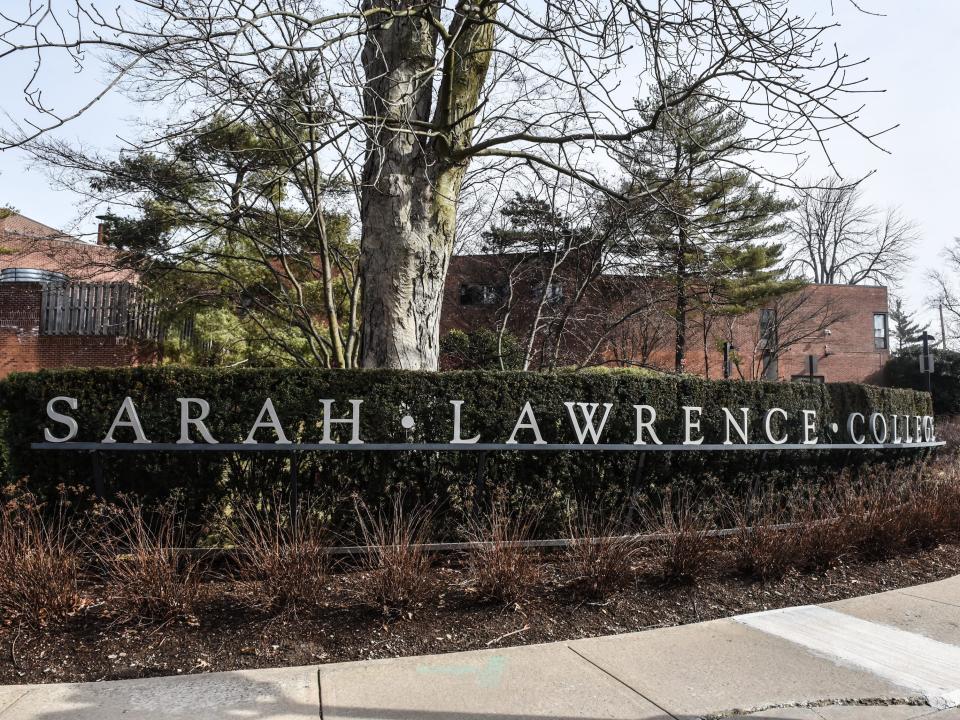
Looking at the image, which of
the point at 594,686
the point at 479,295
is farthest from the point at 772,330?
the point at 594,686

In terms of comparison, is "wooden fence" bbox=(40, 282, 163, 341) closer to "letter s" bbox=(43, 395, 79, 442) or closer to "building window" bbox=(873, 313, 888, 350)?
"letter s" bbox=(43, 395, 79, 442)

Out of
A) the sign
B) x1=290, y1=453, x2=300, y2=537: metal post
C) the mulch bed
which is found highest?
the sign

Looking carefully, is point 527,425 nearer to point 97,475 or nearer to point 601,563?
point 601,563

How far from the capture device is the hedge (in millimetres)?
6066

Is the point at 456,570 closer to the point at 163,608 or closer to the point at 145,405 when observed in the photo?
the point at 163,608

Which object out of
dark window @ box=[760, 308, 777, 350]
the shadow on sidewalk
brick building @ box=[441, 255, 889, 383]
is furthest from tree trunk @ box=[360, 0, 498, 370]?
dark window @ box=[760, 308, 777, 350]

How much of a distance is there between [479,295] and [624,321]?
10.0 meters

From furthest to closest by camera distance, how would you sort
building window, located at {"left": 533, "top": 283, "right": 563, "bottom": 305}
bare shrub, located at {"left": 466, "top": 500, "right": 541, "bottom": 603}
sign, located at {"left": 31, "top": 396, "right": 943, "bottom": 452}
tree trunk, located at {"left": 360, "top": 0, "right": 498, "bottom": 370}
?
building window, located at {"left": 533, "top": 283, "right": 563, "bottom": 305} < tree trunk, located at {"left": 360, "top": 0, "right": 498, "bottom": 370} < sign, located at {"left": 31, "top": 396, "right": 943, "bottom": 452} < bare shrub, located at {"left": 466, "top": 500, "right": 541, "bottom": 603}

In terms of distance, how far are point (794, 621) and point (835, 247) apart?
57.2 metres

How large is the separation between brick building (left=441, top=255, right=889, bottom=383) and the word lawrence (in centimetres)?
780

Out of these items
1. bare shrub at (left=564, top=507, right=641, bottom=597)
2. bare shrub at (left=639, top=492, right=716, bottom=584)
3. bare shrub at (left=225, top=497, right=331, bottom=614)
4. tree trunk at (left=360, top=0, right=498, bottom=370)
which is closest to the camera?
bare shrub at (left=225, top=497, right=331, bottom=614)

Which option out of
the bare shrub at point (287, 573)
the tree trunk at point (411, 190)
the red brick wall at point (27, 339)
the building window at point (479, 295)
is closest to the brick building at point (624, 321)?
the building window at point (479, 295)

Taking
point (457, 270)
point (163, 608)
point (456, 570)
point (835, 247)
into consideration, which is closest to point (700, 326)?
point (457, 270)

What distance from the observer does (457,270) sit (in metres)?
28.3
